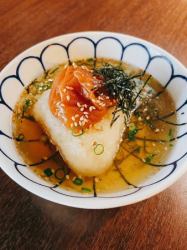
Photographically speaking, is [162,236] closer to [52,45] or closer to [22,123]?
[22,123]

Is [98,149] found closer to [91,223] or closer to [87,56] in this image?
[91,223]

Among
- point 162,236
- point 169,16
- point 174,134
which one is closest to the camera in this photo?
point 162,236

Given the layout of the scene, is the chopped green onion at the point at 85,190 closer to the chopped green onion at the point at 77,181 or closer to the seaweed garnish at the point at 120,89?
the chopped green onion at the point at 77,181

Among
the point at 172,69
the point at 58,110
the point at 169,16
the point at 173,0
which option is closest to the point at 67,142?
the point at 58,110

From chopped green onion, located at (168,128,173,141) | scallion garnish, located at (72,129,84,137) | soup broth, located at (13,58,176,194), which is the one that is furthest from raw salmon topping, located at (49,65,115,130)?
chopped green onion, located at (168,128,173,141)

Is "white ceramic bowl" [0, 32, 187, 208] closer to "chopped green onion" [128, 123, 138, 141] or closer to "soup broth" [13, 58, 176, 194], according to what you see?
"soup broth" [13, 58, 176, 194]

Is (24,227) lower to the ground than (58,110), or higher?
lower
